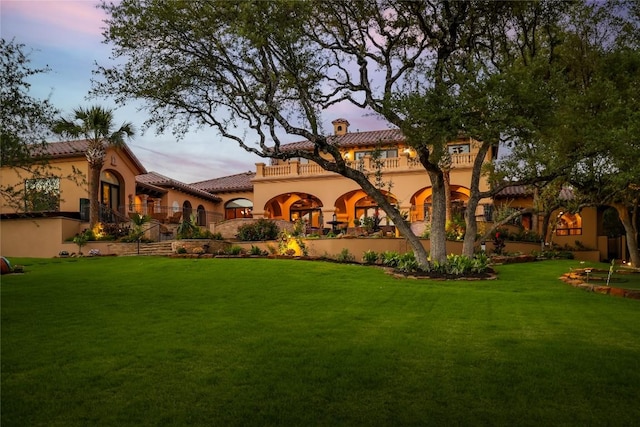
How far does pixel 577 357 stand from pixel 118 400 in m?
5.43

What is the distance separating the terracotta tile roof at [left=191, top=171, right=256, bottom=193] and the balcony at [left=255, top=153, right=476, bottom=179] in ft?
16.1

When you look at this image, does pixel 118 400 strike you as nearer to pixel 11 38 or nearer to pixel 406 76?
pixel 11 38

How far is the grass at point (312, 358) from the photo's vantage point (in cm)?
461

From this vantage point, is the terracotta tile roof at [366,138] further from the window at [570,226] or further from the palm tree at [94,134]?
the window at [570,226]

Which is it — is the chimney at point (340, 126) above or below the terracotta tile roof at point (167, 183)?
above

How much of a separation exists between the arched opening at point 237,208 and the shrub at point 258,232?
16.0 m

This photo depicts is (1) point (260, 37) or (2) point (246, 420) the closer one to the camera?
(2) point (246, 420)

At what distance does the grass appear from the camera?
4.61 metres

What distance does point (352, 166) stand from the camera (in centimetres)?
3153

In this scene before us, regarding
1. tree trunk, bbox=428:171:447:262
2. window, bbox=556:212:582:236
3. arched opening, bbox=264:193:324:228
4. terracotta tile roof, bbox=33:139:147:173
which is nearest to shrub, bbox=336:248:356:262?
tree trunk, bbox=428:171:447:262

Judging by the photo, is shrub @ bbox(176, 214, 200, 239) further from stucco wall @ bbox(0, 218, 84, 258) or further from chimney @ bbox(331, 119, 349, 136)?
chimney @ bbox(331, 119, 349, 136)

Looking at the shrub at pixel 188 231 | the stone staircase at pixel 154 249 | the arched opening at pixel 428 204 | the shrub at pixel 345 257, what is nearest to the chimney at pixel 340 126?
the arched opening at pixel 428 204

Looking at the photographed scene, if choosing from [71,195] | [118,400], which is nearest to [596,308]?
[118,400]

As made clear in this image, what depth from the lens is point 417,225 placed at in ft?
89.0
